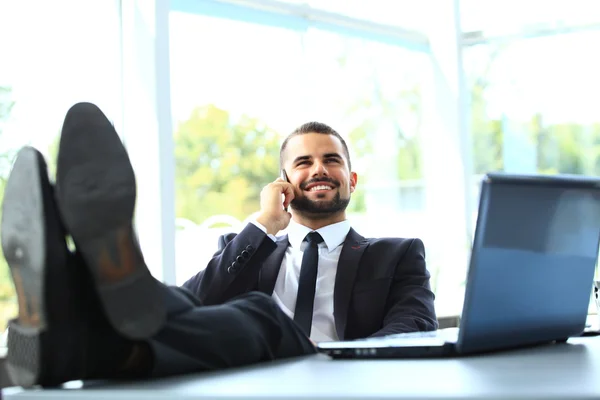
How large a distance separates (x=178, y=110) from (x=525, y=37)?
304 centimetres

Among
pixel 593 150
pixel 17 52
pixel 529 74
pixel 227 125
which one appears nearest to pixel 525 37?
pixel 529 74

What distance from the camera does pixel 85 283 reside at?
122cm

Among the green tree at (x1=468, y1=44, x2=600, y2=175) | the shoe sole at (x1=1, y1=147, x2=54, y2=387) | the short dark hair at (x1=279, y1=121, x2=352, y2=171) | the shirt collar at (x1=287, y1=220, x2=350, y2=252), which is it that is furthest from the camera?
the green tree at (x1=468, y1=44, x2=600, y2=175)

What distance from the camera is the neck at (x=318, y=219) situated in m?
2.82

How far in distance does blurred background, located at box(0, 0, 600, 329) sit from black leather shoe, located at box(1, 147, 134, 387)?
2.66 meters

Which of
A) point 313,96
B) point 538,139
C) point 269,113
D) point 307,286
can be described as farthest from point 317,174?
point 538,139

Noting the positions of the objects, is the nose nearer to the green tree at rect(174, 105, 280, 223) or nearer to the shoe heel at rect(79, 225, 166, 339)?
the shoe heel at rect(79, 225, 166, 339)

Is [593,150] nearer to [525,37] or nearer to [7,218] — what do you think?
[525,37]

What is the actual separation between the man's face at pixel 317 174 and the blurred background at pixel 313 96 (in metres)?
1.62

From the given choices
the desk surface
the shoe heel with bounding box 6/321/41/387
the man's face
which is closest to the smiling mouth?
the man's face

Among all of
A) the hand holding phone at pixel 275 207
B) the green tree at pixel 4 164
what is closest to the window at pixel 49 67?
the green tree at pixel 4 164

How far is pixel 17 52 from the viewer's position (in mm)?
4359

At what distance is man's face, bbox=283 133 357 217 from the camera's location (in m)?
2.82

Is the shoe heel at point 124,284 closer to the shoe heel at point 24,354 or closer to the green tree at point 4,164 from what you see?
the shoe heel at point 24,354
